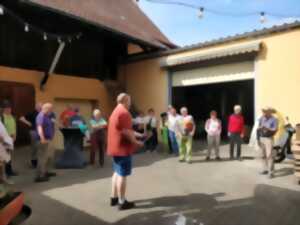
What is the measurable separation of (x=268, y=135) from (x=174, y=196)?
2924mm

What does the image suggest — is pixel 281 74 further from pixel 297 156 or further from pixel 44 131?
pixel 44 131

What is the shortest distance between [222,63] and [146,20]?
23.1ft

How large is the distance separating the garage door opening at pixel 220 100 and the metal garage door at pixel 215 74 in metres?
3.43

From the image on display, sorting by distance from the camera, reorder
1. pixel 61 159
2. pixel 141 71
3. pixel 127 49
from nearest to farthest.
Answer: pixel 61 159 < pixel 141 71 < pixel 127 49

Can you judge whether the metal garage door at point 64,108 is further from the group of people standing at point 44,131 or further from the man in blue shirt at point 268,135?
the man in blue shirt at point 268,135

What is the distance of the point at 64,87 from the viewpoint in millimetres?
12836

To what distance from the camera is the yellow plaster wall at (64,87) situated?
11.3 metres

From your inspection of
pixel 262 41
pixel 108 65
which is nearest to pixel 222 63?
pixel 262 41

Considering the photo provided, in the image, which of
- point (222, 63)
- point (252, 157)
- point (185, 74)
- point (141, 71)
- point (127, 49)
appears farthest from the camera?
point (127, 49)

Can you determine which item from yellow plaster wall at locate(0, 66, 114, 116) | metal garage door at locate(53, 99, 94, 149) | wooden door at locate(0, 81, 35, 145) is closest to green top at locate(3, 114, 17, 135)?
wooden door at locate(0, 81, 35, 145)

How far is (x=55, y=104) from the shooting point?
42.0 ft

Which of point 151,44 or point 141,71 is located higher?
point 151,44

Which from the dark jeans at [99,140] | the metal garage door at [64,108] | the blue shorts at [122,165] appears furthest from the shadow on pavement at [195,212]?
the metal garage door at [64,108]

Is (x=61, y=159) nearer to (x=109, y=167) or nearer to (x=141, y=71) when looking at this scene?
(x=109, y=167)
